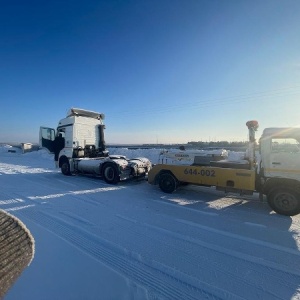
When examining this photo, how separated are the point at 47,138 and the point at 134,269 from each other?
1070 centimetres

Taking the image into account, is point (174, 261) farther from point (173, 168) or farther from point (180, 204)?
point (173, 168)

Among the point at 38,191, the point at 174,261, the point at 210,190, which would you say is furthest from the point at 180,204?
the point at 38,191

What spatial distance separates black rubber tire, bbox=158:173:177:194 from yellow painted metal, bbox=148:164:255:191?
21 centimetres

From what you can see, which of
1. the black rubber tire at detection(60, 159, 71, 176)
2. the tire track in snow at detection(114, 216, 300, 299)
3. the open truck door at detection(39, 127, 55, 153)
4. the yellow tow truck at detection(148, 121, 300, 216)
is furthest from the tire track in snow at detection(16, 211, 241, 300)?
the open truck door at detection(39, 127, 55, 153)

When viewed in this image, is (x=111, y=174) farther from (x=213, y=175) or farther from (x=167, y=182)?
(x=213, y=175)

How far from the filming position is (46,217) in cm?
526

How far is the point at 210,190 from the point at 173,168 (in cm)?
180

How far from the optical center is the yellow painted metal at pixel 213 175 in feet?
20.3

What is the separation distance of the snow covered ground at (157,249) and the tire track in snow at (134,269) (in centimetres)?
1

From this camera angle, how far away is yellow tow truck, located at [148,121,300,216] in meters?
5.57

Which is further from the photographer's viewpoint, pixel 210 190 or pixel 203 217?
pixel 210 190

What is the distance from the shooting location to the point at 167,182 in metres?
8.02

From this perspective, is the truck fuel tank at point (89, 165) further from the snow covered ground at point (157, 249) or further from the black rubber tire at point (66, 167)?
the snow covered ground at point (157, 249)

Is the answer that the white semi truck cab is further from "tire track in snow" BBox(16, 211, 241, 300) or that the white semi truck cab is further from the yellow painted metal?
"tire track in snow" BBox(16, 211, 241, 300)
